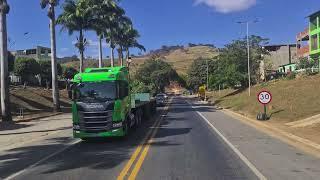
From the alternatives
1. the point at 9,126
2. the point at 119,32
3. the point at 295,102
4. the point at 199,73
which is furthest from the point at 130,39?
the point at 199,73

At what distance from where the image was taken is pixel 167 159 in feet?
54.6

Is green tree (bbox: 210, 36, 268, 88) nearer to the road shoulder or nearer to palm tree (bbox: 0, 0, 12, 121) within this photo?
palm tree (bbox: 0, 0, 12, 121)

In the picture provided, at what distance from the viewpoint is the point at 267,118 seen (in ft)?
126

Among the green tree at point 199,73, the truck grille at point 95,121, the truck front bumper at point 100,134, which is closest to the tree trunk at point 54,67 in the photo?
the truck front bumper at point 100,134

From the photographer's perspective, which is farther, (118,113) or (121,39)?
(121,39)

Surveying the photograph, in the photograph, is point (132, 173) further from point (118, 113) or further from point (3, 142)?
point (3, 142)

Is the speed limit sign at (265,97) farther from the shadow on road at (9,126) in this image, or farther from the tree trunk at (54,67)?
the tree trunk at (54,67)

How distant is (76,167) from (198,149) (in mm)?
5581

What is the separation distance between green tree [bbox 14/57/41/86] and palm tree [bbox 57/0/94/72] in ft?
141

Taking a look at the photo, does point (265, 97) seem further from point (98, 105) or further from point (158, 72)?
point (158, 72)

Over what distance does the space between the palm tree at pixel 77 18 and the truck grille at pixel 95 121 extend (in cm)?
3613

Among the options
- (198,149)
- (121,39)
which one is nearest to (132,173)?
(198,149)

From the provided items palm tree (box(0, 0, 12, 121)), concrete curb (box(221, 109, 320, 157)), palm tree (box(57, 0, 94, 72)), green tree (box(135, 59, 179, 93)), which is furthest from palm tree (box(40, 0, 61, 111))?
green tree (box(135, 59, 179, 93))

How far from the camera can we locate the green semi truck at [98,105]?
73.8 ft
